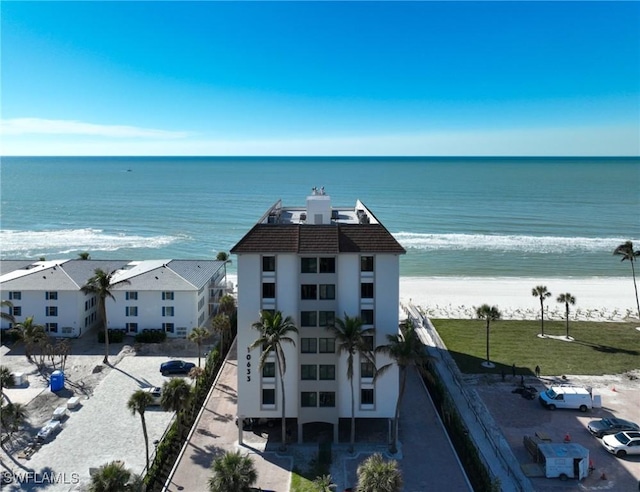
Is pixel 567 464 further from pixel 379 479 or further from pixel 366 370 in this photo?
pixel 379 479

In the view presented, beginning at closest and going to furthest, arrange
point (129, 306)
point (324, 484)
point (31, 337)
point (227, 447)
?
1. point (324, 484)
2. point (227, 447)
3. point (31, 337)
4. point (129, 306)

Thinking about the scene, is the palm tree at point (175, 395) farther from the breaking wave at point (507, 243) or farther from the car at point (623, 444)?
the breaking wave at point (507, 243)

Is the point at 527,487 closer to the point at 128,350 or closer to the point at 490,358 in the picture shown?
the point at 490,358

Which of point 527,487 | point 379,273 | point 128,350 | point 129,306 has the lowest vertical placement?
point 527,487

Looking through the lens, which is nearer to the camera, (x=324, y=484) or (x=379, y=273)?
(x=324, y=484)

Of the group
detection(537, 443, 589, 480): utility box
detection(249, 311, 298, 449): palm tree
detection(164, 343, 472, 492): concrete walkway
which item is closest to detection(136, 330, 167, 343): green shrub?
detection(164, 343, 472, 492): concrete walkway

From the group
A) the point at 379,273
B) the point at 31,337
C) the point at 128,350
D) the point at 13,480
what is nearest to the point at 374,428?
the point at 379,273
